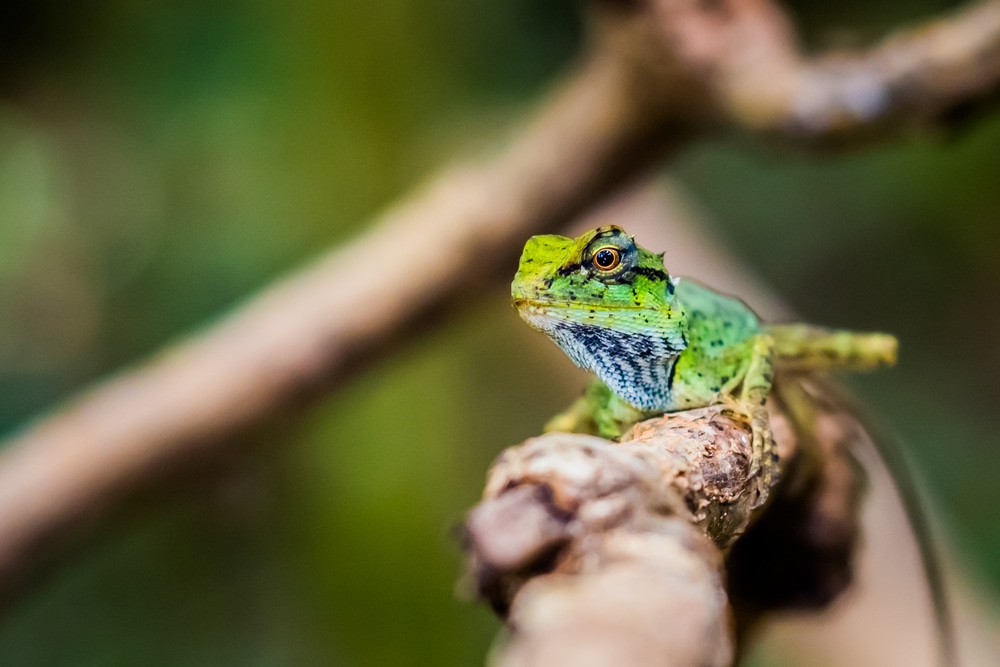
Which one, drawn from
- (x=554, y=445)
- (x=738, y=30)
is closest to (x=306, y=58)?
(x=738, y=30)

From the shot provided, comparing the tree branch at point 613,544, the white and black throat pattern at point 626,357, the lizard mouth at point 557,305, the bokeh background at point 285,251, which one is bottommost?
the tree branch at point 613,544

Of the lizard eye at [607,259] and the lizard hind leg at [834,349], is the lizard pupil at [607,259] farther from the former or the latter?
the lizard hind leg at [834,349]

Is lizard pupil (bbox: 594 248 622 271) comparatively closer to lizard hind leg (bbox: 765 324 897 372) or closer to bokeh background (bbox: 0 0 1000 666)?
lizard hind leg (bbox: 765 324 897 372)

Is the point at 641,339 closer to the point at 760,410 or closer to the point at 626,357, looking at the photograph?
the point at 626,357

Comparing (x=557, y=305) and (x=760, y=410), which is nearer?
(x=760, y=410)

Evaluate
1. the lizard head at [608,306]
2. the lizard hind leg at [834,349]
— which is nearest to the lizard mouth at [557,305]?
the lizard head at [608,306]

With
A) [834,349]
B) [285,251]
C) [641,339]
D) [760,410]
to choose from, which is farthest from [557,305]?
[285,251]

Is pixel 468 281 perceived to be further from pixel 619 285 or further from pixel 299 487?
pixel 619 285

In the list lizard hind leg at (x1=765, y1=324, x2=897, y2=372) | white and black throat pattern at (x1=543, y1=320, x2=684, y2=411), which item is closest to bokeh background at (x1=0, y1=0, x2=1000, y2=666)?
lizard hind leg at (x1=765, y1=324, x2=897, y2=372)
